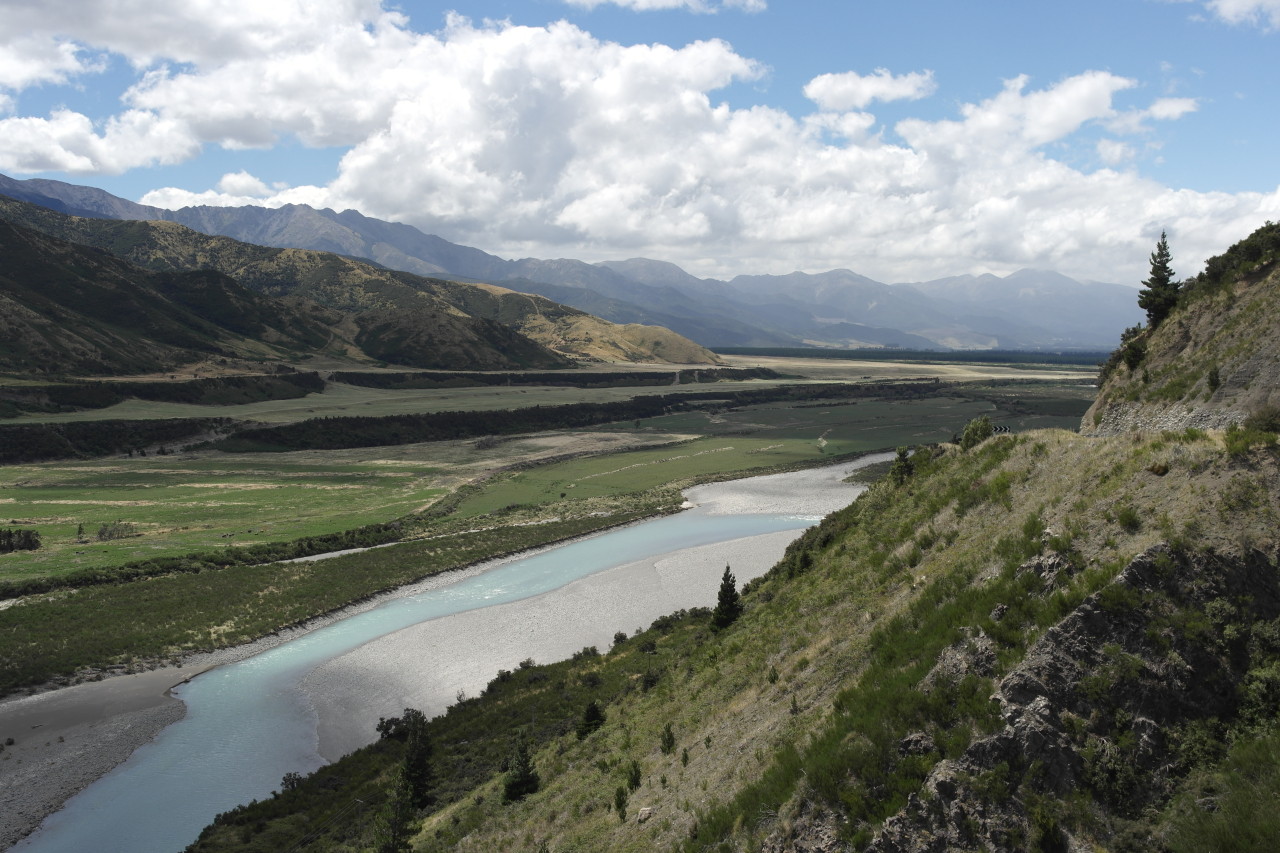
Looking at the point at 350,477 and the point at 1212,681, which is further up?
the point at 1212,681

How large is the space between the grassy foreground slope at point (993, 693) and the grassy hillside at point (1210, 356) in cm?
512

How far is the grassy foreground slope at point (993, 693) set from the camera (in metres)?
10.9

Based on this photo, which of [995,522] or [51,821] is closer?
[995,522]

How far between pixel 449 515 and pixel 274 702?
128 feet

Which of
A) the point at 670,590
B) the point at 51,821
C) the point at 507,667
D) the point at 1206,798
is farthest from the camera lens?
the point at 670,590

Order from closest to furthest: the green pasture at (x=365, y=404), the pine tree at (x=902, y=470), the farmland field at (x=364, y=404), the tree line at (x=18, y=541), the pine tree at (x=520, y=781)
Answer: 1. the pine tree at (x=520, y=781)
2. the pine tree at (x=902, y=470)
3. the tree line at (x=18, y=541)
4. the farmland field at (x=364, y=404)
5. the green pasture at (x=365, y=404)

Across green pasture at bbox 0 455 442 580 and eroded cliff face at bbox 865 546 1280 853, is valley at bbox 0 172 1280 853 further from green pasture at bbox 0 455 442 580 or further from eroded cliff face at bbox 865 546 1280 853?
green pasture at bbox 0 455 442 580

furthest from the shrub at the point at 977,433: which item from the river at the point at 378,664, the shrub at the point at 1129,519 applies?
the river at the point at 378,664

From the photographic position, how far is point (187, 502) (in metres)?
75.8

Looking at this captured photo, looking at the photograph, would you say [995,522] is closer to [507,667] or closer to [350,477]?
[507,667]

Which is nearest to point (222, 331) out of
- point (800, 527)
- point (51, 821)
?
point (800, 527)

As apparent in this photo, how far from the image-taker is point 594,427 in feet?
470

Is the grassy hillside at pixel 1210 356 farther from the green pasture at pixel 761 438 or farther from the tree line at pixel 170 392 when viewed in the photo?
the tree line at pixel 170 392

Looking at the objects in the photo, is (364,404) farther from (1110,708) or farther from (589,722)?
(1110,708)
